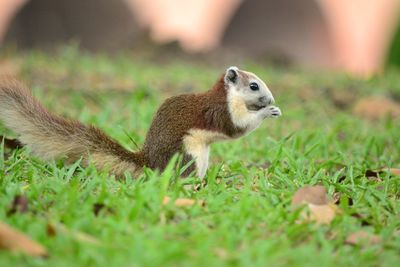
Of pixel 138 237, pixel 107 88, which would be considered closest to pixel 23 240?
pixel 138 237

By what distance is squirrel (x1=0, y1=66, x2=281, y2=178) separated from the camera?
4035 mm

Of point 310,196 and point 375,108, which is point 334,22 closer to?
point 375,108

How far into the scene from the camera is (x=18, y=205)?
10.4 feet

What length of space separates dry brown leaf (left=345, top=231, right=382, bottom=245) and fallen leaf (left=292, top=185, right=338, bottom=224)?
0.55 feet

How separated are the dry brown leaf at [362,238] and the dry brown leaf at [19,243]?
1.30m

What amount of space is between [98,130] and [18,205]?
42.9 inches

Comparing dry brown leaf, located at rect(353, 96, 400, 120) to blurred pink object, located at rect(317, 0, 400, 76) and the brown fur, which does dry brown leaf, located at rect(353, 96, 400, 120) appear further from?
blurred pink object, located at rect(317, 0, 400, 76)

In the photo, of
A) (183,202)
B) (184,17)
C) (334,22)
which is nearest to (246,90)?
(183,202)

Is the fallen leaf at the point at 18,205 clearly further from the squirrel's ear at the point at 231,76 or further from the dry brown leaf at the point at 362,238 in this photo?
the squirrel's ear at the point at 231,76

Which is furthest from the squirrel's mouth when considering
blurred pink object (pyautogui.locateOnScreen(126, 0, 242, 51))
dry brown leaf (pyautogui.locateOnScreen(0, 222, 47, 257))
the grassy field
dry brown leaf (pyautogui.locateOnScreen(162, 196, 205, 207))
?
blurred pink object (pyautogui.locateOnScreen(126, 0, 242, 51))

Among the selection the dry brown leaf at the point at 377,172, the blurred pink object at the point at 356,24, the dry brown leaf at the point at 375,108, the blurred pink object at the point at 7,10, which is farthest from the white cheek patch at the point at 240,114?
the blurred pink object at the point at 356,24

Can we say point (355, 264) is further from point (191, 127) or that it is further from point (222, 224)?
point (191, 127)

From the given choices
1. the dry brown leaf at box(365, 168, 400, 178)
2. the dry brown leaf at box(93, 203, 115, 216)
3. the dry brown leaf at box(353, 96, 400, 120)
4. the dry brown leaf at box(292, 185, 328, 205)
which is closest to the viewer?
the dry brown leaf at box(93, 203, 115, 216)

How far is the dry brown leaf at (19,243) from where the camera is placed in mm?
2744
